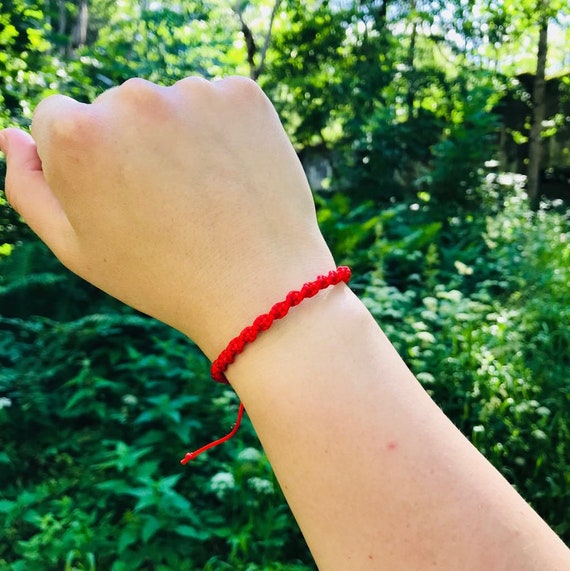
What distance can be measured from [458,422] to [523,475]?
1.04 ft

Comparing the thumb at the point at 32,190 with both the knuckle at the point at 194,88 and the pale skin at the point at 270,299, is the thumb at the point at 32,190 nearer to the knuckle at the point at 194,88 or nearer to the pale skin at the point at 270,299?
the pale skin at the point at 270,299

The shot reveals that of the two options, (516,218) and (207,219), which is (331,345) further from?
(516,218)

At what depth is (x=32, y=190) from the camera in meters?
0.60

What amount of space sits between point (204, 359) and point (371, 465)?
87.0 inches

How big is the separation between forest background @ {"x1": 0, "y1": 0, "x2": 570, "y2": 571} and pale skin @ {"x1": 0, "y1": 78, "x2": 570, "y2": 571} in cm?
129

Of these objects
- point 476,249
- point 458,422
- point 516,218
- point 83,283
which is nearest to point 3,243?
point 83,283

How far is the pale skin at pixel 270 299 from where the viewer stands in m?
0.40

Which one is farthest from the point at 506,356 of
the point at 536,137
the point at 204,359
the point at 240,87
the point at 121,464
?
the point at 536,137

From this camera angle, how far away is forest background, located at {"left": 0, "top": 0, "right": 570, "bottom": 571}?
1785 mm

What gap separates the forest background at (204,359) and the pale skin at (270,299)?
4.22ft

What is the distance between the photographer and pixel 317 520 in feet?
1.37

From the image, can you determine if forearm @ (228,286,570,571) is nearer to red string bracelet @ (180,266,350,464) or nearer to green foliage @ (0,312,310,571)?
red string bracelet @ (180,266,350,464)

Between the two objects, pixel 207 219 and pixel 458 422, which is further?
pixel 458 422

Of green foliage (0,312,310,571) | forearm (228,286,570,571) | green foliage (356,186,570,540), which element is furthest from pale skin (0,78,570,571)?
green foliage (356,186,570,540)
